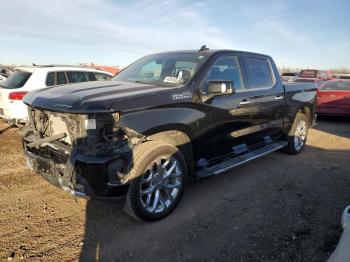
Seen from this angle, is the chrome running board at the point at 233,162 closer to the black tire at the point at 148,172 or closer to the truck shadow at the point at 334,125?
the black tire at the point at 148,172

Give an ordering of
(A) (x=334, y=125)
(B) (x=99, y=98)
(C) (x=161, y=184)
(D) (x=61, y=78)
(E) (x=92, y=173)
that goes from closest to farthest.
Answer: (E) (x=92, y=173) → (B) (x=99, y=98) → (C) (x=161, y=184) → (D) (x=61, y=78) → (A) (x=334, y=125)

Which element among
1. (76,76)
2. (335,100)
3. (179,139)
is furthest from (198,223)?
(335,100)

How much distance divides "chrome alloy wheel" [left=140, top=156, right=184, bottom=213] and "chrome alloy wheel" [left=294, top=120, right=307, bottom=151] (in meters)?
3.68

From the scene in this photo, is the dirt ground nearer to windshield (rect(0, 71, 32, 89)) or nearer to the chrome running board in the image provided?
the chrome running board

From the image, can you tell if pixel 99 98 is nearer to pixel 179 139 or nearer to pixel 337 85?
pixel 179 139

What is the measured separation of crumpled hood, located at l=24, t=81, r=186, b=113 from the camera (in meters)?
3.18

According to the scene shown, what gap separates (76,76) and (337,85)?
29.3 ft

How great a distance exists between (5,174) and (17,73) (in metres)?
3.45

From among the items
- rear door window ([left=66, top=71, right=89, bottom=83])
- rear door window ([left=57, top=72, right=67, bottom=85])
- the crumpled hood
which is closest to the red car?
rear door window ([left=66, top=71, right=89, bottom=83])

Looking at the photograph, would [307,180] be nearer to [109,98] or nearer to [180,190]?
[180,190]

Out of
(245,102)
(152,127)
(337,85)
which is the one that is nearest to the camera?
(152,127)

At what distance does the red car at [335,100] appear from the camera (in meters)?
10.5

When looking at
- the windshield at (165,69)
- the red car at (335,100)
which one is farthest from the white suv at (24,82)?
the red car at (335,100)

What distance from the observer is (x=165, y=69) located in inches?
182
